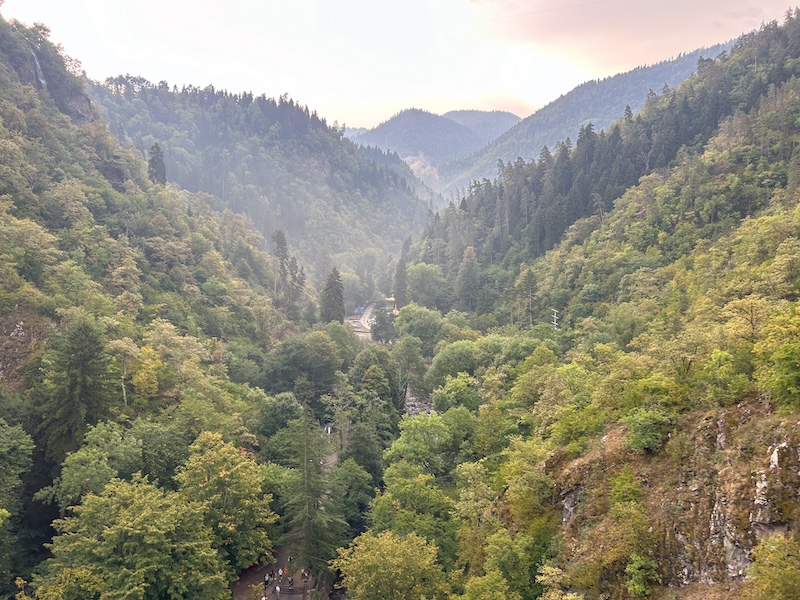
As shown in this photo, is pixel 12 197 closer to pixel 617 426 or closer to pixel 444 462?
pixel 444 462

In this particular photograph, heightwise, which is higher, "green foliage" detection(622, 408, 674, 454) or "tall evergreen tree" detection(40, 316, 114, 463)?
"tall evergreen tree" detection(40, 316, 114, 463)

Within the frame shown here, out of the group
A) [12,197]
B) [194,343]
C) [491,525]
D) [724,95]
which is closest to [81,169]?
[12,197]

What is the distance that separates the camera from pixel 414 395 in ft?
240

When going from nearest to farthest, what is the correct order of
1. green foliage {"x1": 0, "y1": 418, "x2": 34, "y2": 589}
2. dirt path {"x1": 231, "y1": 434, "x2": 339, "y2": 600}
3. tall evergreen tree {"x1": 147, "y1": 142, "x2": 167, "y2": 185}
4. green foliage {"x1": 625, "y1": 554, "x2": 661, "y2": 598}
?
green foliage {"x1": 625, "y1": 554, "x2": 661, "y2": 598}, green foliage {"x1": 0, "y1": 418, "x2": 34, "y2": 589}, dirt path {"x1": 231, "y1": 434, "x2": 339, "y2": 600}, tall evergreen tree {"x1": 147, "y1": 142, "x2": 167, "y2": 185}

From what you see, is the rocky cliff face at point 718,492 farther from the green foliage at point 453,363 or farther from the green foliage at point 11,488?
the green foliage at point 453,363

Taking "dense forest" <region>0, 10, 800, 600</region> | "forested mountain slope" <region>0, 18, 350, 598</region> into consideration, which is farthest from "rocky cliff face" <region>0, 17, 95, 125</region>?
"dense forest" <region>0, 10, 800, 600</region>

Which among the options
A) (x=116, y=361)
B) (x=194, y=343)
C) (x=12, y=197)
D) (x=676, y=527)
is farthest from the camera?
(x=12, y=197)

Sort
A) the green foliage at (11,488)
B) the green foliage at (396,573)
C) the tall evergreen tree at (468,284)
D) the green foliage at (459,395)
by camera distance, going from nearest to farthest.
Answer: the green foliage at (396,573) < the green foliage at (11,488) < the green foliage at (459,395) < the tall evergreen tree at (468,284)

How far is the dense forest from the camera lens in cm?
2077

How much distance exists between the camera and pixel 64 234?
197 ft

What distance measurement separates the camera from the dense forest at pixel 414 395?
20.8 metres

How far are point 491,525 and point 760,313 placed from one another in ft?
59.6

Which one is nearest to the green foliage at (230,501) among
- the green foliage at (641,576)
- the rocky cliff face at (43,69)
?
the green foliage at (641,576)

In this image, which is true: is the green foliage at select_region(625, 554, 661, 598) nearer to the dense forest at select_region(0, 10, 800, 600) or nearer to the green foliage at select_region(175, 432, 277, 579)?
the dense forest at select_region(0, 10, 800, 600)
